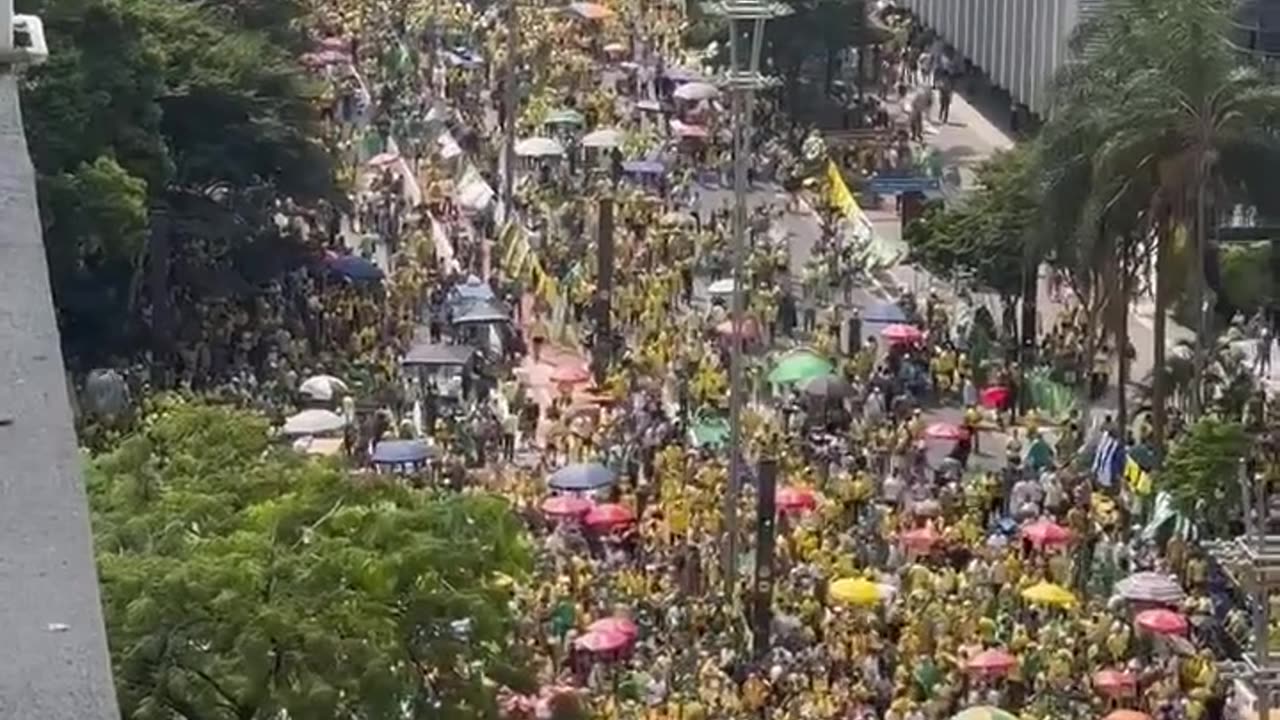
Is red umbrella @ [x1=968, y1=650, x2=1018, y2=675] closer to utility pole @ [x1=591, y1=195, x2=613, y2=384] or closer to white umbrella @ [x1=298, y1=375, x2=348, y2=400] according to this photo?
white umbrella @ [x1=298, y1=375, x2=348, y2=400]

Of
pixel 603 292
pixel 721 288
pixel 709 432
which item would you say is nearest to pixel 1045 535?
pixel 709 432

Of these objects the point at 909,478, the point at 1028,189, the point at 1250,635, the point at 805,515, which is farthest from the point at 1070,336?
the point at 1250,635

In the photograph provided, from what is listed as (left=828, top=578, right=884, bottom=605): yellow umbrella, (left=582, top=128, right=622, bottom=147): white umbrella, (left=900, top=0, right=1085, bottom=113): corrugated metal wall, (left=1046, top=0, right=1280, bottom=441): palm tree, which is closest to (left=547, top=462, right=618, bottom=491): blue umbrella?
(left=828, top=578, right=884, bottom=605): yellow umbrella

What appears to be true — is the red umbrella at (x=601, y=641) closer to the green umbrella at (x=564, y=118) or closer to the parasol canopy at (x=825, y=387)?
the parasol canopy at (x=825, y=387)

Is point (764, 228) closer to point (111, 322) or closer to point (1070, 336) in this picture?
point (1070, 336)

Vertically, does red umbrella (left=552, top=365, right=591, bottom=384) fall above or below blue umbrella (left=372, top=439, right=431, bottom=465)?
below

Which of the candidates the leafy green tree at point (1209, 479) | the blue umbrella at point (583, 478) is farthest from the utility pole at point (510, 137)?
the leafy green tree at point (1209, 479)
